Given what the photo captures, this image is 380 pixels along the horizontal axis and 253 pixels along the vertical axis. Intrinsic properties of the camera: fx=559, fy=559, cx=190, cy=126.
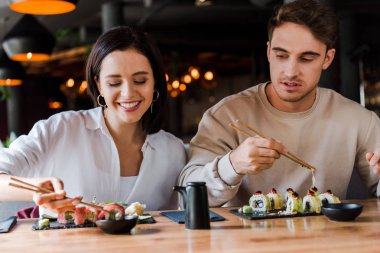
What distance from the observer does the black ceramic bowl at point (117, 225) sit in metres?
1.89

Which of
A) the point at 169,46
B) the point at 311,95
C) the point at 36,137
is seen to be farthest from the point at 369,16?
the point at 36,137

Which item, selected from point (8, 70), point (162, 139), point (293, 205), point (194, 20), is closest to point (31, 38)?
point (8, 70)

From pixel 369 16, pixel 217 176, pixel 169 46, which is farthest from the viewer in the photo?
pixel 169 46

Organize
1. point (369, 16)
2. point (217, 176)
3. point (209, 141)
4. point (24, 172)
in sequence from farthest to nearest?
point (369, 16)
point (209, 141)
point (24, 172)
point (217, 176)

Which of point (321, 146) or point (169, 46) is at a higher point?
point (169, 46)

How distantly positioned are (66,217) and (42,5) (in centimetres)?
190

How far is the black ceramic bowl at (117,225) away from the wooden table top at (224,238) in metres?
0.02

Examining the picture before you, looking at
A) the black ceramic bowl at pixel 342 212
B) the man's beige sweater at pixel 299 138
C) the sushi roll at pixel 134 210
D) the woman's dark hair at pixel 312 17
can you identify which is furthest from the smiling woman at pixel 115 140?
the black ceramic bowl at pixel 342 212

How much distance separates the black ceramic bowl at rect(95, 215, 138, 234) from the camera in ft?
6.21

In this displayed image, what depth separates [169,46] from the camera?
15.0m

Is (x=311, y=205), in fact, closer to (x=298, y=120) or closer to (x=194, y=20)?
(x=298, y=120)

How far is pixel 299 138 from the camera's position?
2746mm

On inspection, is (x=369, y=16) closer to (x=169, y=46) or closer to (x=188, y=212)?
Result: (x=169, y=46)

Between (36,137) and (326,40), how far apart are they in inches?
56.6
